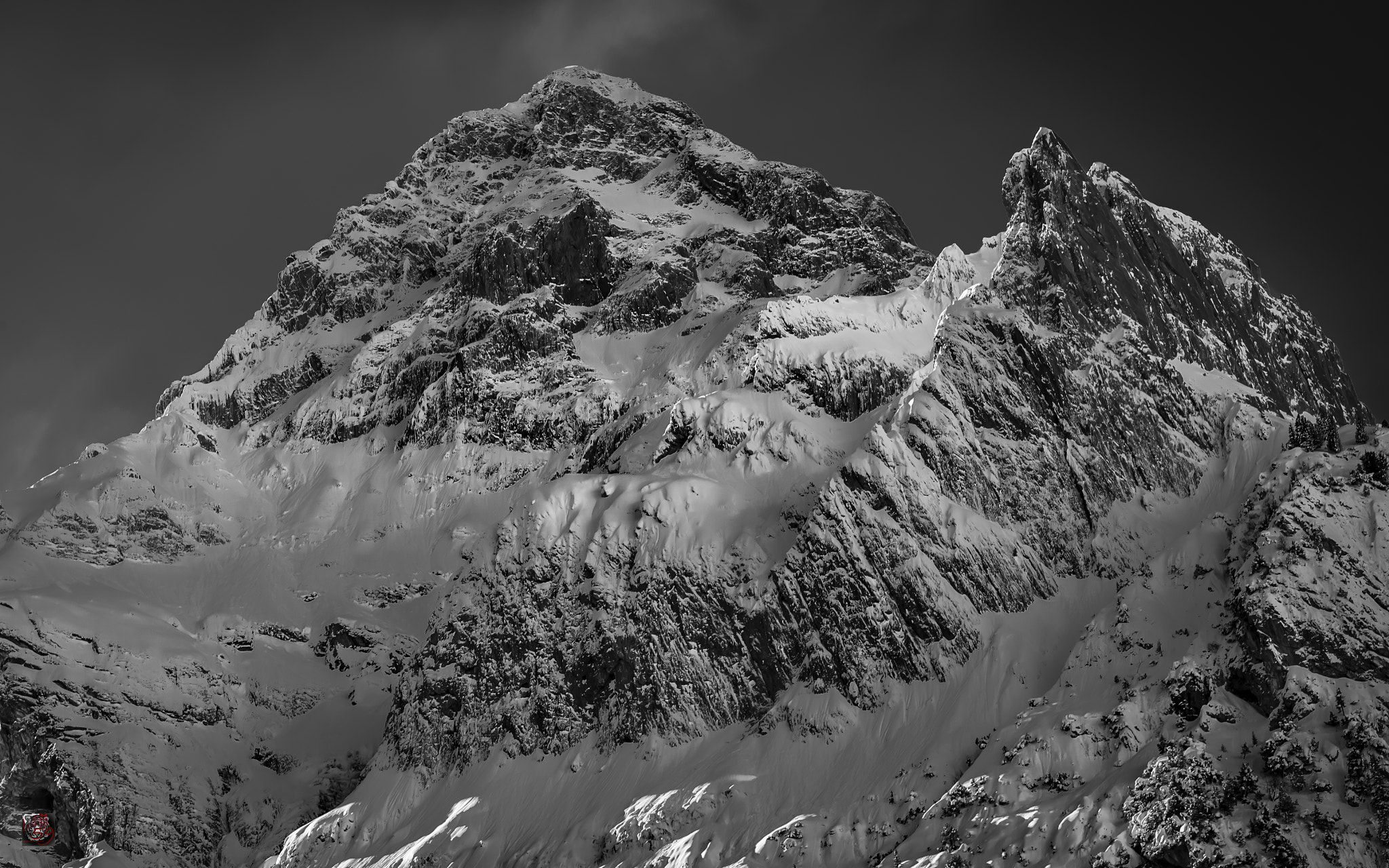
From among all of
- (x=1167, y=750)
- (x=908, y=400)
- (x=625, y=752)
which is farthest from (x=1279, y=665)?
(x=625, y=752)

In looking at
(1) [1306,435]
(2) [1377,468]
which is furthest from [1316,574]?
(1) [1306,435]

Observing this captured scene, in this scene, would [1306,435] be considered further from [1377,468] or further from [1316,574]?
[1316,574]

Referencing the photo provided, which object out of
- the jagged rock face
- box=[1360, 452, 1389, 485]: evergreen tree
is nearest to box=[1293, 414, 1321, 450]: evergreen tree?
the jagged rock face

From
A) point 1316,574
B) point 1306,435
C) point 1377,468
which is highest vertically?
Answer: point 1306,435

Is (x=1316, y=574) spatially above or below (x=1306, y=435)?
below

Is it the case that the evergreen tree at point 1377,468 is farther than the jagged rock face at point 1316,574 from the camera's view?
Yes

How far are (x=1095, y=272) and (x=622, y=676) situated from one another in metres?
70.1

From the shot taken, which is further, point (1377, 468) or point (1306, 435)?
point (1306, 435)

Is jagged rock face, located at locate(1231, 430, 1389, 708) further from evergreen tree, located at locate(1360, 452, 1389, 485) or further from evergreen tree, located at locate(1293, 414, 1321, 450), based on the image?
evergreen tree, located at locate(1293, 414, 1321, 450)

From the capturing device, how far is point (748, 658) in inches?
7382

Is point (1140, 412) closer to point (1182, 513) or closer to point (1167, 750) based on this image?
point (1182, 513)

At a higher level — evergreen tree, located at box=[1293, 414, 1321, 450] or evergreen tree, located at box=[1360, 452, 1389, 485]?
evergreen tree, located at box=[1293, 414, 1321, 450]

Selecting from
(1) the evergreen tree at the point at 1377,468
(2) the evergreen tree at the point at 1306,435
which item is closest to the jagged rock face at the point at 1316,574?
(1) the evergreen tree at the point at 1377,468

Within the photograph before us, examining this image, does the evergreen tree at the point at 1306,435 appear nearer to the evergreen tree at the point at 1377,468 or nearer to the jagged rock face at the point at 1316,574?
the jagged rock face at the point at 1316,574
